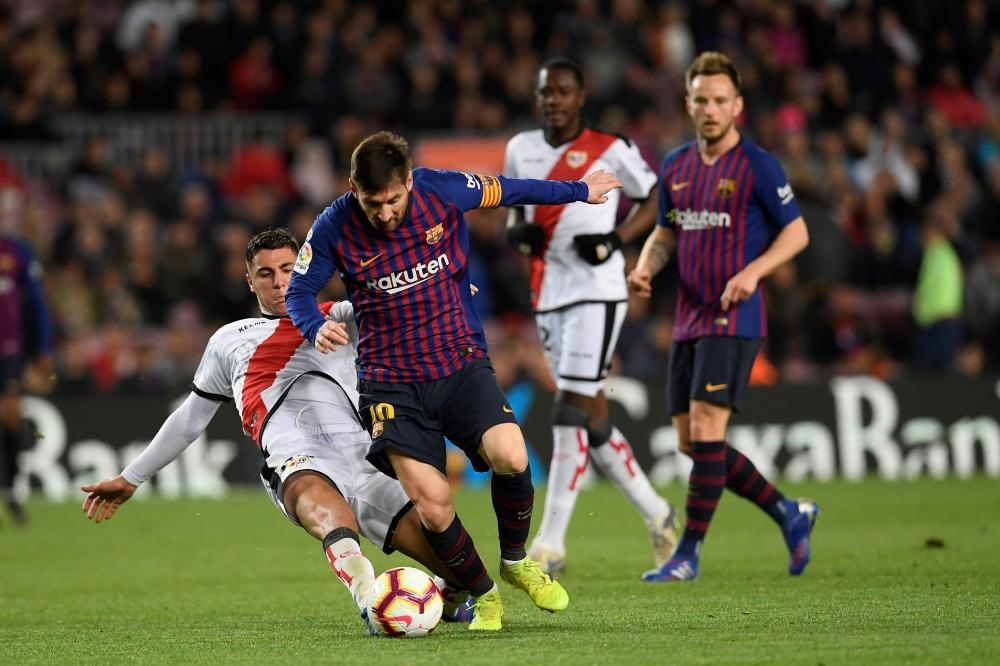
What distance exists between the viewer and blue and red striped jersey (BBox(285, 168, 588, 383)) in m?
6.66

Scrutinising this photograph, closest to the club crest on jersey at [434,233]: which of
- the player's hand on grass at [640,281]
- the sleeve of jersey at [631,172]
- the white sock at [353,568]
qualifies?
the white sock at [353,568]

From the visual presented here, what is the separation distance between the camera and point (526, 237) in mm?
9125

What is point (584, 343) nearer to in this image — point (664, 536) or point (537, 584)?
point (664, 536)

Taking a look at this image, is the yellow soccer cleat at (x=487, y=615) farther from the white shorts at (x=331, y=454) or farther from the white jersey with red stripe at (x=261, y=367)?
the white jersey with red stripe at (x=261, y=367)

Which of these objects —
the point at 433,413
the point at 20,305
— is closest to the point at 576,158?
the point at 433,413

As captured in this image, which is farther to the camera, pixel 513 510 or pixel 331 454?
pixel 331 454

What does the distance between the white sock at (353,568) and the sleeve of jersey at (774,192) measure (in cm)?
293

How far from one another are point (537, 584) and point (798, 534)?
2228 mm

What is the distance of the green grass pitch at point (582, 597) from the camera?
589cm

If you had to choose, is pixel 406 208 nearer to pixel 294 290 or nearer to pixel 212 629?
pixel 294 290

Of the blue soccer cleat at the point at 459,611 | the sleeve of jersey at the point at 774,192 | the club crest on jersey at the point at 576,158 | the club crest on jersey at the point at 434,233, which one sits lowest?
the blue soccer cleat at the point at 459,611

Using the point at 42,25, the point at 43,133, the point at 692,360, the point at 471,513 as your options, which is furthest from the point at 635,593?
the point at 42,25

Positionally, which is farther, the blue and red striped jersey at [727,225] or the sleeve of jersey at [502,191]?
the blue and red striped jersey at [727,225]

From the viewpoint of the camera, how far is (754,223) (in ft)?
27.4
